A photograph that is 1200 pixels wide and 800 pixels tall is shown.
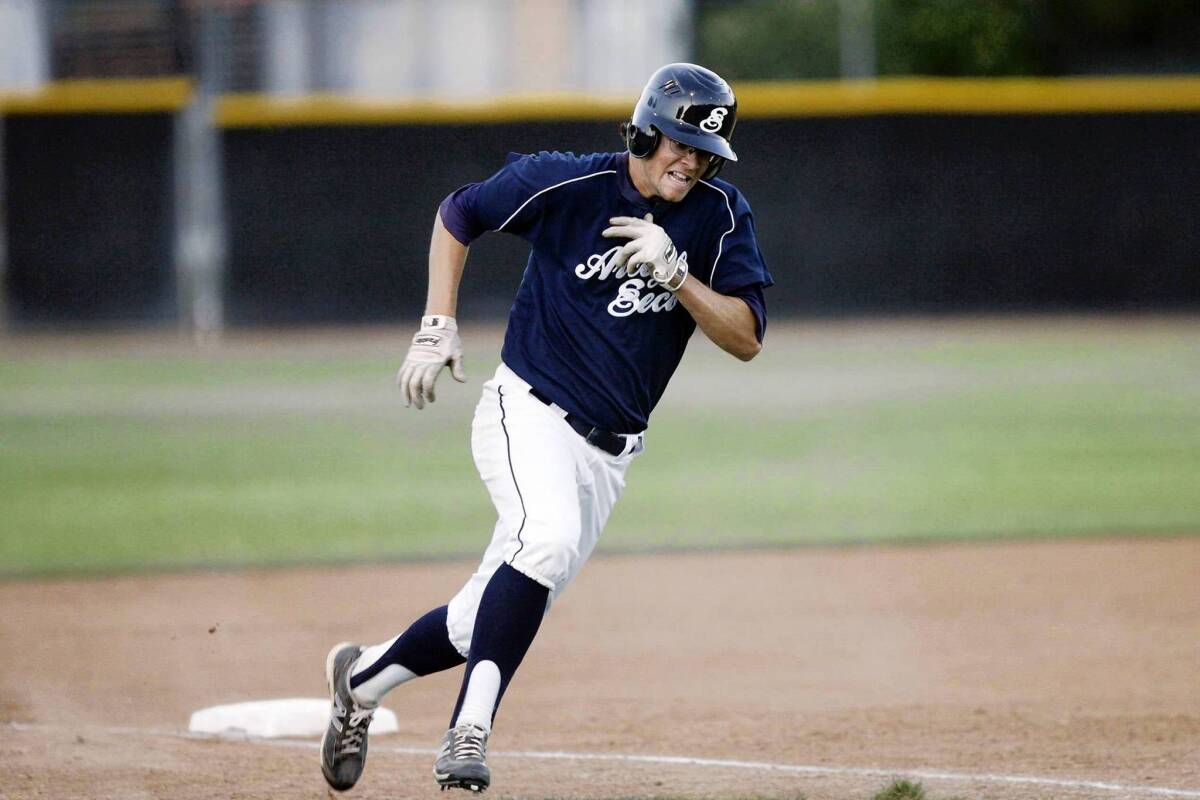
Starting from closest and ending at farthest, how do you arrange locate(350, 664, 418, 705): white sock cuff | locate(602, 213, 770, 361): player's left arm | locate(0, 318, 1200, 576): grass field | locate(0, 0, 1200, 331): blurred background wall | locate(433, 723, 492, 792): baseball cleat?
locate(433, 723, 492, 792): baseball cleat → locate(602, 213, 770, 361): player's left arm → locate(350, 664, 418, 705): white sock cuff → locate(0, 318, 1200, 576): grass field → locate(0, 0, 1200, 331): blurred background wall

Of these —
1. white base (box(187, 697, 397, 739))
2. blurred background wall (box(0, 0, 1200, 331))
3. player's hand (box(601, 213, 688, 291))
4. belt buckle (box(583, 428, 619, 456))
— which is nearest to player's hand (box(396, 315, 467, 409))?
belt buckle (box(583, 428, 619, 456))

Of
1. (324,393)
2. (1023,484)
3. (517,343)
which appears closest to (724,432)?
(1023,484)

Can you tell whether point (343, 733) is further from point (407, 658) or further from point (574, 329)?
point (574, 329)

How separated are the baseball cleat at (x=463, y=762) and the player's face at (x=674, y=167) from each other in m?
1.39

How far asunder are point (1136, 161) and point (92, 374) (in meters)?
12.9

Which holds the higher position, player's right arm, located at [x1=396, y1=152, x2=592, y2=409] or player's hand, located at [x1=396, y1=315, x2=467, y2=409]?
player's right arm, located at [x1=396, y1=152, x2=592, y2=409]

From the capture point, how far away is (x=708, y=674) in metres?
6.09

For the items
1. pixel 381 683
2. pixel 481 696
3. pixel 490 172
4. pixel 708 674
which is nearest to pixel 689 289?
pixel 481 696

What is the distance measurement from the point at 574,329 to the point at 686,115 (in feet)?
1.94

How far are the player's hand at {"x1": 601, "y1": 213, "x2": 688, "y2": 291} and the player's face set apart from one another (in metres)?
0.17

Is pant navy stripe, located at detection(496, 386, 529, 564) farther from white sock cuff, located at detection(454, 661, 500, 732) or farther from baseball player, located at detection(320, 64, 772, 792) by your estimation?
white sock cuff, located at detection(454, 661, 500, 732)

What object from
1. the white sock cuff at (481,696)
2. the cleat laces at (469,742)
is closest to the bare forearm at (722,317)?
the white sock cuff at (481,696)

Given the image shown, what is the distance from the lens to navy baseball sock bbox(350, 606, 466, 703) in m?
4.12

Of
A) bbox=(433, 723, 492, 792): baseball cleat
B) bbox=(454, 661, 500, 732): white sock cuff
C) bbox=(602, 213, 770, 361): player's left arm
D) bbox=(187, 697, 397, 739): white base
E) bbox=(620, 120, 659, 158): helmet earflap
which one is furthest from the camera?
bbox=(187, 697, 397, 739): white base
